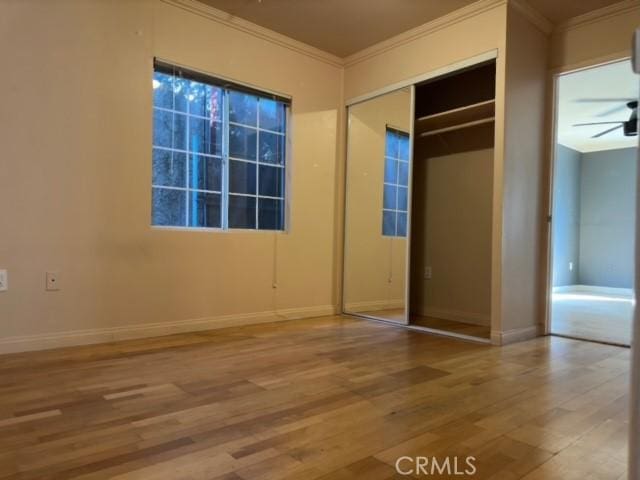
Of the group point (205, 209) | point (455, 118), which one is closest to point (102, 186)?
point (205, 209)

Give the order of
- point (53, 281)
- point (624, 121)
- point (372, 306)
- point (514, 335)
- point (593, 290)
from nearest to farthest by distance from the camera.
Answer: point (53, 281) < point (514, 335) < point (372, 306) < point (624, 121) < point (593, 290)

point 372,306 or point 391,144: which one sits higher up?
point 391,144

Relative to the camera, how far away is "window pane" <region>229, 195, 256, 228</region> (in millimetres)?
3607

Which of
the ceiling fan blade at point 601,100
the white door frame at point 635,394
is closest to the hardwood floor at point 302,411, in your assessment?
the white door frame at point 635,394

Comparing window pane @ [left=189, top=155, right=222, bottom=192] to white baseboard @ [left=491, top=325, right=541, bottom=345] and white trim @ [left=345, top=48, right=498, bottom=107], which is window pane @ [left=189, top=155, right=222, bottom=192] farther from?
white baseboard @ [left=491, top=325, right=541, bottom=345]

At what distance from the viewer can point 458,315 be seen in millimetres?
4059

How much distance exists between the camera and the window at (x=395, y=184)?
388 cm

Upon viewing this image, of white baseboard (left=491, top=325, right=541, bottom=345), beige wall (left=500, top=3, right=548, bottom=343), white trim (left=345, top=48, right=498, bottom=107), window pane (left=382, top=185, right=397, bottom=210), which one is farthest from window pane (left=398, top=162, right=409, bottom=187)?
white baseboard (left=491, top=325, right=541, bottom=345)

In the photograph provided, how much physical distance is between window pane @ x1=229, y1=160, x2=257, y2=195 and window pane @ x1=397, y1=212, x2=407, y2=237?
1.31 meters

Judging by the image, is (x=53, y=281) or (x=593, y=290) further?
(x=593, y=290)

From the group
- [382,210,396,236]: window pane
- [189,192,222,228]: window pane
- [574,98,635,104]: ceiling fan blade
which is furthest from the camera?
[574,98,635,104]: ceiling fan blade

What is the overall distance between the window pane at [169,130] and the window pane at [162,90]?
2.6 inches

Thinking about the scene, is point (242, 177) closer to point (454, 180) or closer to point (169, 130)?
point (169, 130)

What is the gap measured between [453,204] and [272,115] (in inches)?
73.8
